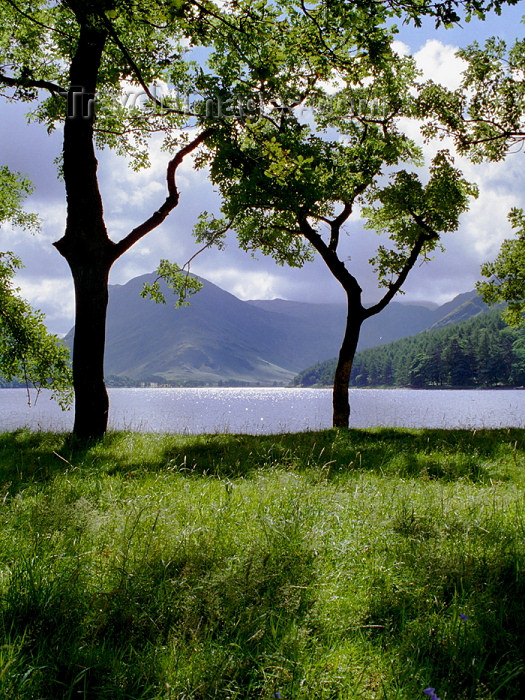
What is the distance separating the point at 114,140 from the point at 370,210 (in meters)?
11.2

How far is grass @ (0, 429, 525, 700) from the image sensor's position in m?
2.44

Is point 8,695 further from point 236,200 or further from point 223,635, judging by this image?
point 236,200

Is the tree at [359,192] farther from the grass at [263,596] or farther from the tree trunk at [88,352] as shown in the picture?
the grass at [263,596]

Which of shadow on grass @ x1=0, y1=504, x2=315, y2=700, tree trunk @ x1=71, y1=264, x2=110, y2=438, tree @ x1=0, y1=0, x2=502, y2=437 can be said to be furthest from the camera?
tree trunk @ x1=71, y1=264, x2=110, y2=438

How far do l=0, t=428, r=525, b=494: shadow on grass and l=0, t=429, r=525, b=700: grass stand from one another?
190 cm

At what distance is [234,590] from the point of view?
3088 millimetres

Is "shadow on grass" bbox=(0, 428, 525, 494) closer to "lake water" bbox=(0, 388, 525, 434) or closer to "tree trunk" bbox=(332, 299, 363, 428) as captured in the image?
"lake water" bbox=(0, 388, 525, 434)

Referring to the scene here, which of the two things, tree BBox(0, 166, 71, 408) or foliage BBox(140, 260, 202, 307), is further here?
foliage BBox(140, 260, 202, 307)

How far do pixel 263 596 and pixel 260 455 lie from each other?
5903 millimetres

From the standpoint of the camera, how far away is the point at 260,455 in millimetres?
9008

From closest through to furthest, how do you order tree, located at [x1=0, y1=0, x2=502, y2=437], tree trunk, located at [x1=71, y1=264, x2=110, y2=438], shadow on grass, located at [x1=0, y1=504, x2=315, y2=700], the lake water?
1. shadow on grass, located at [x1=0, y1=504, x2=315, y2=700]
2. tree, located at [x1=0, y1=0, x2=502, y2=437]
3. tree trunk, located at [x1=71, y1=264, x2=110, y2=438]
4. the lake water

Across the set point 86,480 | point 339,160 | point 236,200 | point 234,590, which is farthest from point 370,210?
point 234,590

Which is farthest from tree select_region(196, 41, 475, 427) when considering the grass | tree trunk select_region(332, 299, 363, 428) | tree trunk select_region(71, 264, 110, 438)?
the grass

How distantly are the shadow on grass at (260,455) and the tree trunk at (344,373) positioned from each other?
484 centimetres
